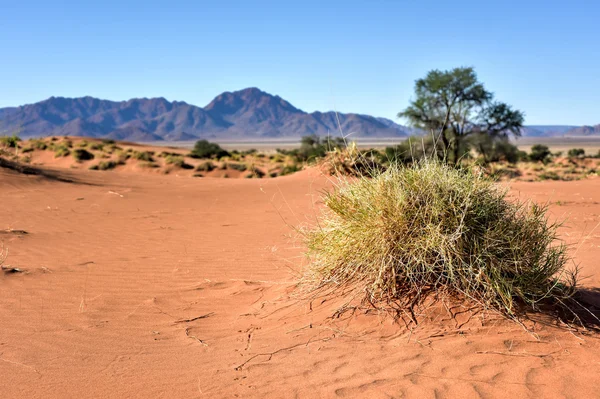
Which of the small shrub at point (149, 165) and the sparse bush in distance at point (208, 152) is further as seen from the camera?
the sparse bush in distance at point (208, 152)

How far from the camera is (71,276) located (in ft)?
22.2

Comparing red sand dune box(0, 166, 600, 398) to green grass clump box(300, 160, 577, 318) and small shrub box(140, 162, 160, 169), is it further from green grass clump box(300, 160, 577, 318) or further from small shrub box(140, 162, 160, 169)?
small shrub box(140, 162, 160, 169)

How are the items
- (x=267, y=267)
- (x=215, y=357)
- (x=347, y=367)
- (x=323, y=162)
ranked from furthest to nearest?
1. (x=323, y=162)
2. (x=267, y=267)
3. (x=215, y=357)
4. (x=347, y=367)

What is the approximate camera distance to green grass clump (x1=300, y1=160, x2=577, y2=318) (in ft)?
15.0

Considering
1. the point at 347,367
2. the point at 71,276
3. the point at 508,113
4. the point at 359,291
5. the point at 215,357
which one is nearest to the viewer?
the point at 347,367

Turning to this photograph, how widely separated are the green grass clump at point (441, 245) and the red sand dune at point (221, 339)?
0.29m

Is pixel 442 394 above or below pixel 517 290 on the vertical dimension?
below

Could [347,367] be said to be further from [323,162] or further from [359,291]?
[323,162]

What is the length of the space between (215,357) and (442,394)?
5.56 ft

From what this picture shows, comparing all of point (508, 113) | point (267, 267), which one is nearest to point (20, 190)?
point (267, 267)

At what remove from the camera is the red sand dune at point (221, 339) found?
3.81 meters

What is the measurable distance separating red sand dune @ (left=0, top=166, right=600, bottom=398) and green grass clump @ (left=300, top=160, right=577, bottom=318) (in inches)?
11.3

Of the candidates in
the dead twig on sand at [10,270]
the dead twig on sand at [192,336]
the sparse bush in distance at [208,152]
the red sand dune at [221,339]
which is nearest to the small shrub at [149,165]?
the sparse bush in distance at [208,152]

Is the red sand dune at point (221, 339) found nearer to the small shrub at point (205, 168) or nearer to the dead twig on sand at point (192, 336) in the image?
the dead twig on sand at point (192, 336)
